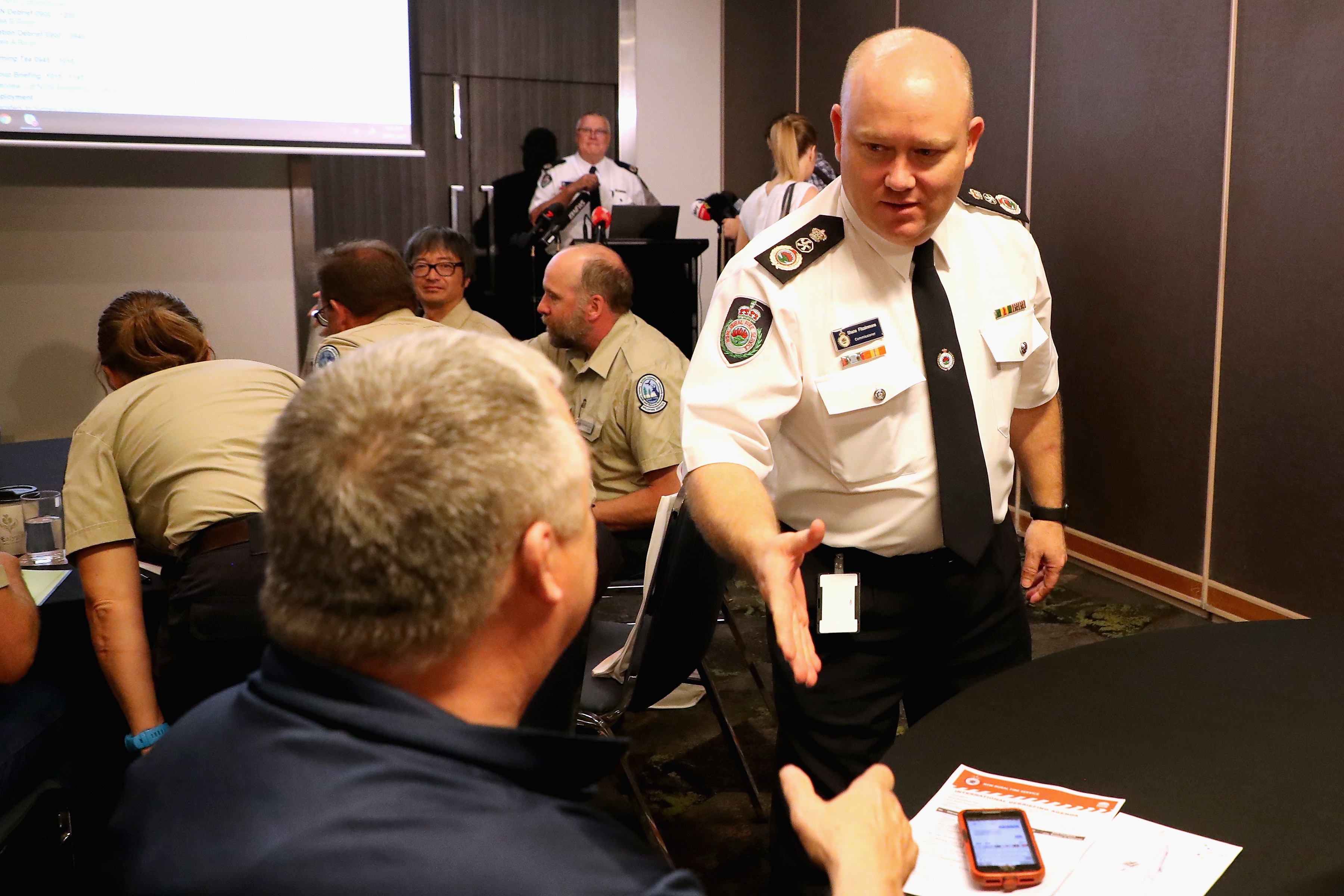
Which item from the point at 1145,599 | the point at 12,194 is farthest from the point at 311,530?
the point at 1145,599

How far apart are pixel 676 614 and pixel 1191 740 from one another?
0.99 metres

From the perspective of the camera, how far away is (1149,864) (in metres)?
1.01

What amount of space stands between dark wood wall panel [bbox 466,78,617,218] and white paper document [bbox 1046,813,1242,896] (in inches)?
272

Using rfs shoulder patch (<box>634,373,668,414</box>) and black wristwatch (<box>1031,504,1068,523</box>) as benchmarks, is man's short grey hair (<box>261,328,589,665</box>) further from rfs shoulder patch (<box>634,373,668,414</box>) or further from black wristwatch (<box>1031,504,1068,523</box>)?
rfs shoulder patch (<box>634,373,668,414</box>)

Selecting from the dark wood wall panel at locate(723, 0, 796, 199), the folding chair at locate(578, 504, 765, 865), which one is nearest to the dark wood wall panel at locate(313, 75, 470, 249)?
the dark wood wall panel at locate(723, 0, 796, 199)

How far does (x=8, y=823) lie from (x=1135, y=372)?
370 centimetres

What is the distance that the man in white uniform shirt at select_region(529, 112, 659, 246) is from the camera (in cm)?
691

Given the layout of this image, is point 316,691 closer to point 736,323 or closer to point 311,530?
point 311,530

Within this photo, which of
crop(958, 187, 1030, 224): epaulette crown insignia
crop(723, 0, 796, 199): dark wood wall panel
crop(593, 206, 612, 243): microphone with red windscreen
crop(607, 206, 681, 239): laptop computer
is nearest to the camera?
crop(958, 187, 1030, 224): epaulette crown insignia

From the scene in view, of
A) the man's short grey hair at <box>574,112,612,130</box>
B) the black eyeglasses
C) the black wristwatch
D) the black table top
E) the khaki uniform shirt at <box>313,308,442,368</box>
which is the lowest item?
the black table top

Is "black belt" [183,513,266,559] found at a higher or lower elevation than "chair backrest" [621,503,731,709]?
higher

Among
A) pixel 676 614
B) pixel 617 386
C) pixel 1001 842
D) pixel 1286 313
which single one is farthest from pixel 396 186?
pixel 1001 842

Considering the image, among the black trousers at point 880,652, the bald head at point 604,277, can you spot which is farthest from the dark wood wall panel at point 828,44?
the black trousers at point 880,652

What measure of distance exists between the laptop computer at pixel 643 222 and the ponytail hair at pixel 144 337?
13.4 ft
